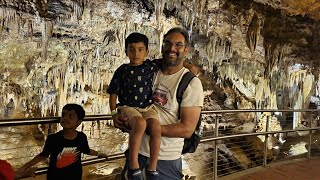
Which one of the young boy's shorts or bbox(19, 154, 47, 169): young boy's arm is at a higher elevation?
the young boy's shorts

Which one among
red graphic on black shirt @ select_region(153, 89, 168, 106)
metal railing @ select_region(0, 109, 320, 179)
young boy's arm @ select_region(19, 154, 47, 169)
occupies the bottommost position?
metal railing @ select_region(0, 109, 320, 179)

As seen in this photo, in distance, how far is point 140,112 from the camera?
168cm

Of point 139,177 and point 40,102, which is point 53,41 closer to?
point 40,102

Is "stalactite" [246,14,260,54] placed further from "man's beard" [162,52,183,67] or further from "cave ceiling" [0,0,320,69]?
"man's beard" [162,52,183,67]

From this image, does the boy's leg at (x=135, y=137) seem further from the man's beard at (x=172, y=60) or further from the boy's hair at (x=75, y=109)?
the boy's hair at (x=75, y=109)

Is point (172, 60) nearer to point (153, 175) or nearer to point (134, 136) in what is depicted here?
point (134, 136)

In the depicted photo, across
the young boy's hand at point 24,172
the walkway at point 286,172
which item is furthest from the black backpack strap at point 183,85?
the walkway at point 286,172

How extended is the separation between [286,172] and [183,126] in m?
4.04

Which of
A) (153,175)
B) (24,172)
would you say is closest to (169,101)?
(153,175)

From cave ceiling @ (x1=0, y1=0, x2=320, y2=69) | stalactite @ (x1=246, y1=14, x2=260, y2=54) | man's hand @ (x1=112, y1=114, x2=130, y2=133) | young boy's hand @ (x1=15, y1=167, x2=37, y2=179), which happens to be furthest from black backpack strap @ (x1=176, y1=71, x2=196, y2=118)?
stalactite @ (x1=246, y1=14, x2=260, y2=54)

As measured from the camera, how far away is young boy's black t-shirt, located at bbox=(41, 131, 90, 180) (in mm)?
2143

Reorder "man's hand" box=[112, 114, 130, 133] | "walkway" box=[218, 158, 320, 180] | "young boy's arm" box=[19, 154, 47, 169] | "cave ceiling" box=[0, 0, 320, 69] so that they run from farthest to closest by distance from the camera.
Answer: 1. "cave ceiling" box=[0, 0, 320, 69]
2. "walkway" box=[218, 158, 320, 180]
3. "young boy's arm" box=[19, 154, 47, 169]
4. "man's hand" box=[112, 114, 130, 133]

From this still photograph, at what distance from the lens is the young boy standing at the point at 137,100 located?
1.61 metres

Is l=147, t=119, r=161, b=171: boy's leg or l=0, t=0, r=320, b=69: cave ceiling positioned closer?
l=147, t=119, r=161, b=171: boy's leg
